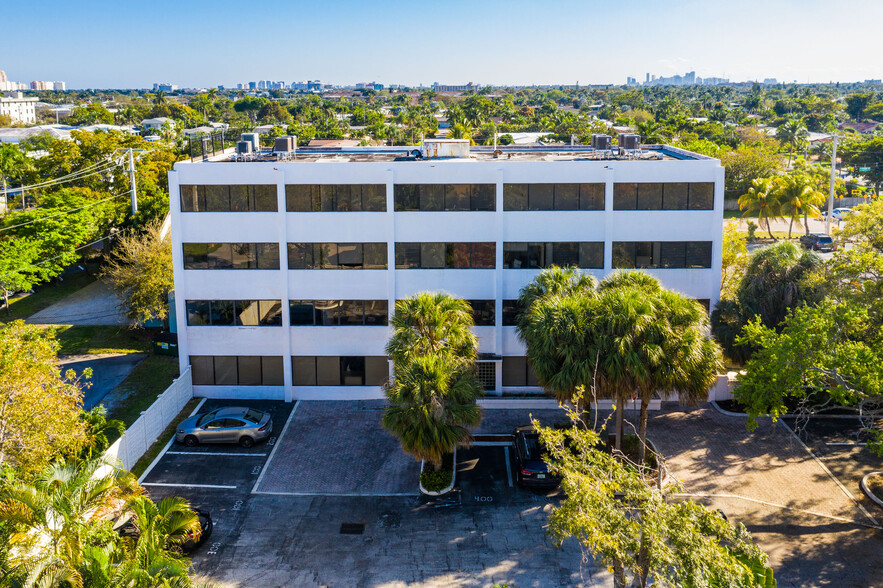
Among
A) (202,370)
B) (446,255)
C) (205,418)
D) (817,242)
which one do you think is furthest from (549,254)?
(817,242)

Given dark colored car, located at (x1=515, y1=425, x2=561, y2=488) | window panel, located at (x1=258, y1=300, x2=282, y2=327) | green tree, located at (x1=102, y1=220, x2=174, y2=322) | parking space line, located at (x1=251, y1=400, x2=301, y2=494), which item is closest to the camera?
dark colored car, located at (x1=515, y1=425, x2=561, y2=488)

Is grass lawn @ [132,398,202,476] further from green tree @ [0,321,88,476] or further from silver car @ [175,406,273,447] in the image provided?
green tree @ [0,321,88,476]

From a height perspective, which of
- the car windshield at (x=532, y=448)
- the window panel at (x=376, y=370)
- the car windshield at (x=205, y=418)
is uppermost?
the window panel at (x=376, y=370)

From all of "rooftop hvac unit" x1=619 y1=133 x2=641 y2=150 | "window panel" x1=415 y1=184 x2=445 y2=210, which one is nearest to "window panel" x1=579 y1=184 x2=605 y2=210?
"rooftop hvac unit" x1=619 y1=133 x2=641 y2=150

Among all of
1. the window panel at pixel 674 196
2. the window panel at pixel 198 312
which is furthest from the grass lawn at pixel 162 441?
the window panel at pixel 674 196

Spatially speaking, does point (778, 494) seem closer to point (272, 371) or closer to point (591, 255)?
point (591, 255)

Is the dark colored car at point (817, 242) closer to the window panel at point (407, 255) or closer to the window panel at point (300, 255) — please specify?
the window panel at point (407, 255)
